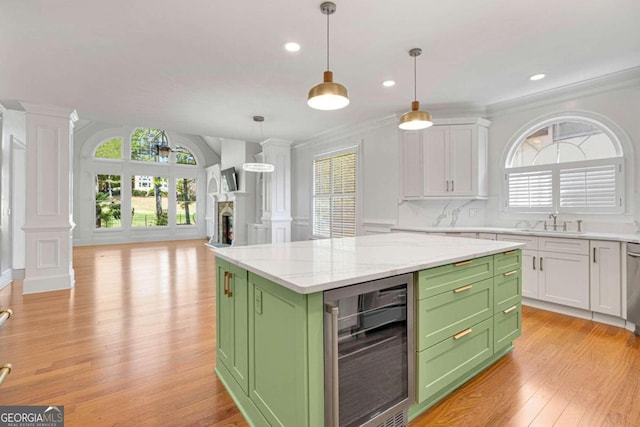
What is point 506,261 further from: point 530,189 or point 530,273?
point 530,189

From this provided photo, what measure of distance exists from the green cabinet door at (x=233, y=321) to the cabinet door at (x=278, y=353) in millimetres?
82

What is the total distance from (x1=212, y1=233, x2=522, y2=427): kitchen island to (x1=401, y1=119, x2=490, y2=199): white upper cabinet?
2.06 meters

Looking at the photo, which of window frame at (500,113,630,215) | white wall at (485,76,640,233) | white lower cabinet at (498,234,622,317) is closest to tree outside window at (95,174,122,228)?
white wall at (485,76,640,233)

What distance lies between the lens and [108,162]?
9539mm

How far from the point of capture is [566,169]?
3.79 m

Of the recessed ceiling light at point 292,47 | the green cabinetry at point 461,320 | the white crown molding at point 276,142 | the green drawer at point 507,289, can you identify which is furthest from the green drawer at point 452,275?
the white crown molding at point 276,142

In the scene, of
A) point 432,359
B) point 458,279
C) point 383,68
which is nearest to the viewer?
point 432,359

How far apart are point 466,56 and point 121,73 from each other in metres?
3.51

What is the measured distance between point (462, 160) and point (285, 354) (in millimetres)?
3939

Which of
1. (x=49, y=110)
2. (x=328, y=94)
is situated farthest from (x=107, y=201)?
(x=328, y=94)

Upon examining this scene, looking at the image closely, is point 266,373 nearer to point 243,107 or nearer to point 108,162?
point 243,107

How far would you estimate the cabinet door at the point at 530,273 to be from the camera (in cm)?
354

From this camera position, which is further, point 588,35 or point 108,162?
point 108,162

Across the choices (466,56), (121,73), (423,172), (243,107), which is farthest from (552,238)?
(121,73)
